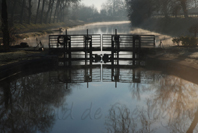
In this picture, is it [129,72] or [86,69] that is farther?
[86,69]

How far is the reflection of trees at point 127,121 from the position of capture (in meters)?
8.67

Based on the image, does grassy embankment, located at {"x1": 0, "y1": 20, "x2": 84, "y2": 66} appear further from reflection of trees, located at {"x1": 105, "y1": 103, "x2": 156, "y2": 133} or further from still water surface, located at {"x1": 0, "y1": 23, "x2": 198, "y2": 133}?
reflection of trees, located at {"x1": 105, "y1": 103, "x2": 156, "y2": 133}

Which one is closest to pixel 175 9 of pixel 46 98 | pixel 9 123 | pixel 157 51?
pixel 157 51

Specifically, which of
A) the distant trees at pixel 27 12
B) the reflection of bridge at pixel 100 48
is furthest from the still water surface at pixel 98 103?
the distant trees at pixel 27 12

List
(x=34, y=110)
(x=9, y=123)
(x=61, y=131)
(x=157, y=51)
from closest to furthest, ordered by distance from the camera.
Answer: (x=61, y=131)
(x=9, y=123)
(x=34, y=110)
(x=157, y=51)

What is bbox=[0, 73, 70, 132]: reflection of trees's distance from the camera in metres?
9.06

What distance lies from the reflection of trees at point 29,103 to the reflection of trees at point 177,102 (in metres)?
3.89

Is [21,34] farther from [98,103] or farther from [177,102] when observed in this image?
[177,102]

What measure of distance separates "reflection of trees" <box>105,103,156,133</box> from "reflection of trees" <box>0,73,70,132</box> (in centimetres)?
197

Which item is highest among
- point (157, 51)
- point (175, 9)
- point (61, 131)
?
point (175, 9)

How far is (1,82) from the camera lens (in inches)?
590

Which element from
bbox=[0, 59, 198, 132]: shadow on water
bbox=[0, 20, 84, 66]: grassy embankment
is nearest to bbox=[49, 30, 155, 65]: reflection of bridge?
bbox=[0, 20, 84, 66]: grassy embankment

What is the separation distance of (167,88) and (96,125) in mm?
5923

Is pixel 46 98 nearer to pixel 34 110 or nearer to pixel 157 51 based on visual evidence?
pixel 34 110
